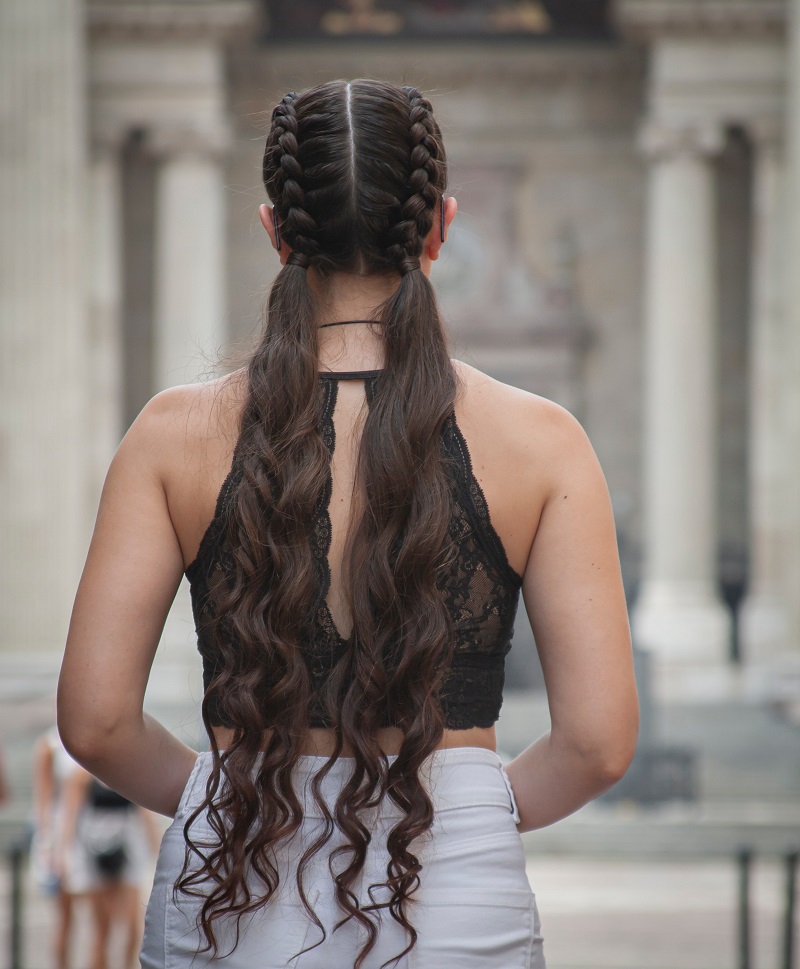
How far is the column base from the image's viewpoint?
2225 cm

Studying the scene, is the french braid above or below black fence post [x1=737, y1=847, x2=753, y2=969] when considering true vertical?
above

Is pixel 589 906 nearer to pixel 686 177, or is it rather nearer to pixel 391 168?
pixel 391 168

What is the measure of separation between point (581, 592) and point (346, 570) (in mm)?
330

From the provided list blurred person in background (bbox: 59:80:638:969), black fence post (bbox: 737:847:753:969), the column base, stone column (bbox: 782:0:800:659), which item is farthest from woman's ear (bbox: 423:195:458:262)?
the column base

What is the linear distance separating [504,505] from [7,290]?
20.1 meters

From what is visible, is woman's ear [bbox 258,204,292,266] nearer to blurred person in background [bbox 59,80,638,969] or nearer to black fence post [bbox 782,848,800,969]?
blurred person in background [bbox 59,80,638,969]

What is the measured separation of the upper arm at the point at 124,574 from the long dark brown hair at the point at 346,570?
116 mm

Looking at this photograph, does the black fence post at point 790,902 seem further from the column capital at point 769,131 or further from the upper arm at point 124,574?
the column capital at point 769,131

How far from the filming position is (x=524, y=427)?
79.5 inches

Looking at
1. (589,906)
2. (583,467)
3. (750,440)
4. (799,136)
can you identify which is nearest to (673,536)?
(750,440)

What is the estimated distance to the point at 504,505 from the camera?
6.55 feet

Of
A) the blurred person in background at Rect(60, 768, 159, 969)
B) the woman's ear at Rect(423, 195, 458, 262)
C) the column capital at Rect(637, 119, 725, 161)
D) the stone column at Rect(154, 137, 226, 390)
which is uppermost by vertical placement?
the column capital at Rect(637, 119, 725, 161)

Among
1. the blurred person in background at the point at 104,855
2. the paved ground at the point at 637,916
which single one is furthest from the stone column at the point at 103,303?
the blurred person in background at the point at 104,855

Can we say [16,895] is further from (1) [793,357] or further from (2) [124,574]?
(1) [793,357]
